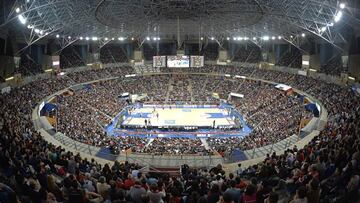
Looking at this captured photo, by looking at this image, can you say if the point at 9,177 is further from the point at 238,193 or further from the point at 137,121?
the point at 137,121

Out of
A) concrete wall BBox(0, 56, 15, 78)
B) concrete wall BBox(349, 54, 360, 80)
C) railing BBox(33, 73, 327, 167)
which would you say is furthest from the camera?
concrete wall BBox(0, 56, 15, 78)

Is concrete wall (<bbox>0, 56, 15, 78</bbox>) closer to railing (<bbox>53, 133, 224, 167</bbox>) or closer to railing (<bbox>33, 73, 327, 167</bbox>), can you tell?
railing (<bbox>33, 73, 327, 167</bbox>)

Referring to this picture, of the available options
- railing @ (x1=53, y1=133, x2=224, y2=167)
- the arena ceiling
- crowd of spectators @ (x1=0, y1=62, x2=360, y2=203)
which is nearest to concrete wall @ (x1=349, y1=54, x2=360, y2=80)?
the arena ceiling

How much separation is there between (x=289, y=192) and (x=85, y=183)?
19.5 ft

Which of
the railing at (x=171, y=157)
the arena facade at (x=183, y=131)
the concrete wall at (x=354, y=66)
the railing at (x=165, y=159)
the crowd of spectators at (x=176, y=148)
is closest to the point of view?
the arena facade at (x=183, y=131)

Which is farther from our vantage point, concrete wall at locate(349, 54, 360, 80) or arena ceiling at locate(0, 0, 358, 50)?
concrete wall at locate(349, 54, 360, 80)

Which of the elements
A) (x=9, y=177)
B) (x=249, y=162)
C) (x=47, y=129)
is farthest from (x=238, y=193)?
(x=47, y=129)

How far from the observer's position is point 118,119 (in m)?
48.8

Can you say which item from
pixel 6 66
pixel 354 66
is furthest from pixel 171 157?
pixel 6 66

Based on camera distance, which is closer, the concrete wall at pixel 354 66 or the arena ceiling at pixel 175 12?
the arena ceiling at pixel 175 12

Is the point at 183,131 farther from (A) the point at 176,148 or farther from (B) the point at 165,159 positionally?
(B) the point at 165,159

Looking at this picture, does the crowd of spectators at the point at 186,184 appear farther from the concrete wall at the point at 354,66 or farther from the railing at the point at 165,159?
the concrete wall at the point at 354,66

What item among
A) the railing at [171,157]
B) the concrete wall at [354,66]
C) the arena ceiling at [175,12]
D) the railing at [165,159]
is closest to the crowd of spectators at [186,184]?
the railing at [165,159]

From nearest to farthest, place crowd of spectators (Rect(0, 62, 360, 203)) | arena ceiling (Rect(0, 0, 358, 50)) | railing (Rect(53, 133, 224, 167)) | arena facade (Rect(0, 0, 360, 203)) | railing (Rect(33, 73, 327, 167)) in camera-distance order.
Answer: crowd of spectators (Rect(0, 62, 360, 203))
arena facade (Rect(0, 0, 360, 203))
railing (Rect(53, 133, 224, 167))
railing (Rect(33, 73, 327, 167))
arena ceiling (Rect(0, 0, 358, 50))
